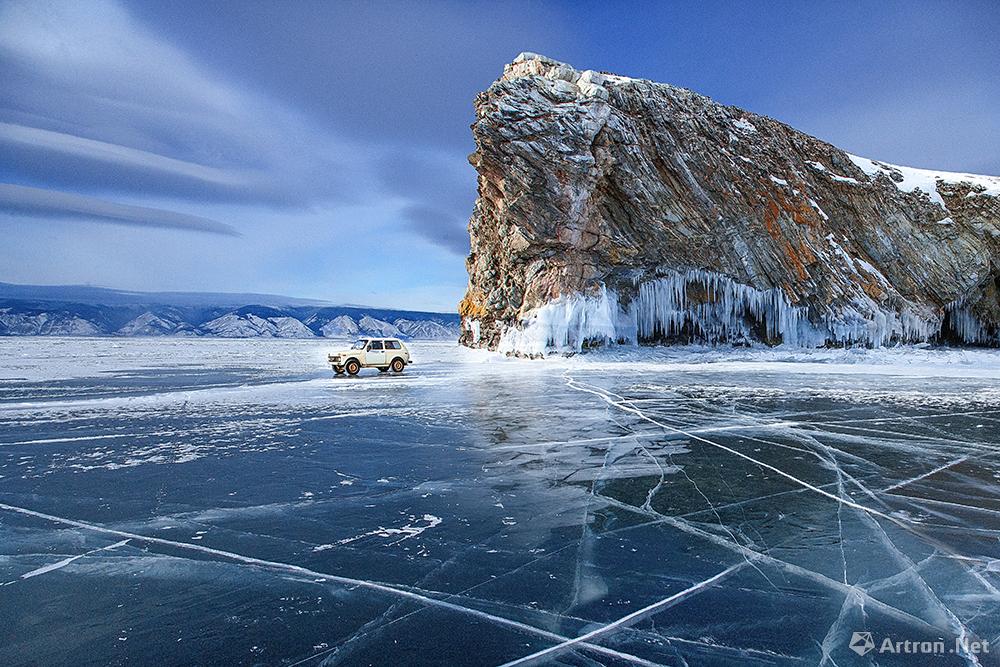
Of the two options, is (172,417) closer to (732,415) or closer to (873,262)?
(732,415)

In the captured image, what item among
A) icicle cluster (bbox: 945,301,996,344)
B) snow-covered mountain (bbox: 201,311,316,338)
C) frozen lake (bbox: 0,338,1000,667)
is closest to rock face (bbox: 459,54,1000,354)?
icicle cluster (bbox: 945,301,996,344)

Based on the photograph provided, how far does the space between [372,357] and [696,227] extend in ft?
85.3

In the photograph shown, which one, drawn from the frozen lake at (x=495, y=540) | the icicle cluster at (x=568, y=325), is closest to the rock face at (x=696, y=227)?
the icicle cluster at (x=568, y=325)

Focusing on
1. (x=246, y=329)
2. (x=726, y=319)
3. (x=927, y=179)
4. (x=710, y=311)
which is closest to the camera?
(x=710, y=311)

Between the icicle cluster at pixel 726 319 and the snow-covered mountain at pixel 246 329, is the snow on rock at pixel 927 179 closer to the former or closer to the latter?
the icicle cluster at pixel 726 319

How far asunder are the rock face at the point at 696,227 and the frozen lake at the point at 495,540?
2588cm

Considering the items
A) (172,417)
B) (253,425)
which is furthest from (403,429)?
(172,417)

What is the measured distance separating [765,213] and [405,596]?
4257 centimetres

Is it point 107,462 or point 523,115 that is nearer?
point 107,462

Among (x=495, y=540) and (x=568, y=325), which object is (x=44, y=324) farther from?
(x=495, y=540)

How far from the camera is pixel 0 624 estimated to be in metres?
3.51

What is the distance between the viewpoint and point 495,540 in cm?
493

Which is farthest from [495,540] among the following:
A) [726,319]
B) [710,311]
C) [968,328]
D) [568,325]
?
[968,328]

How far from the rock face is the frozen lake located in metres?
25.9
